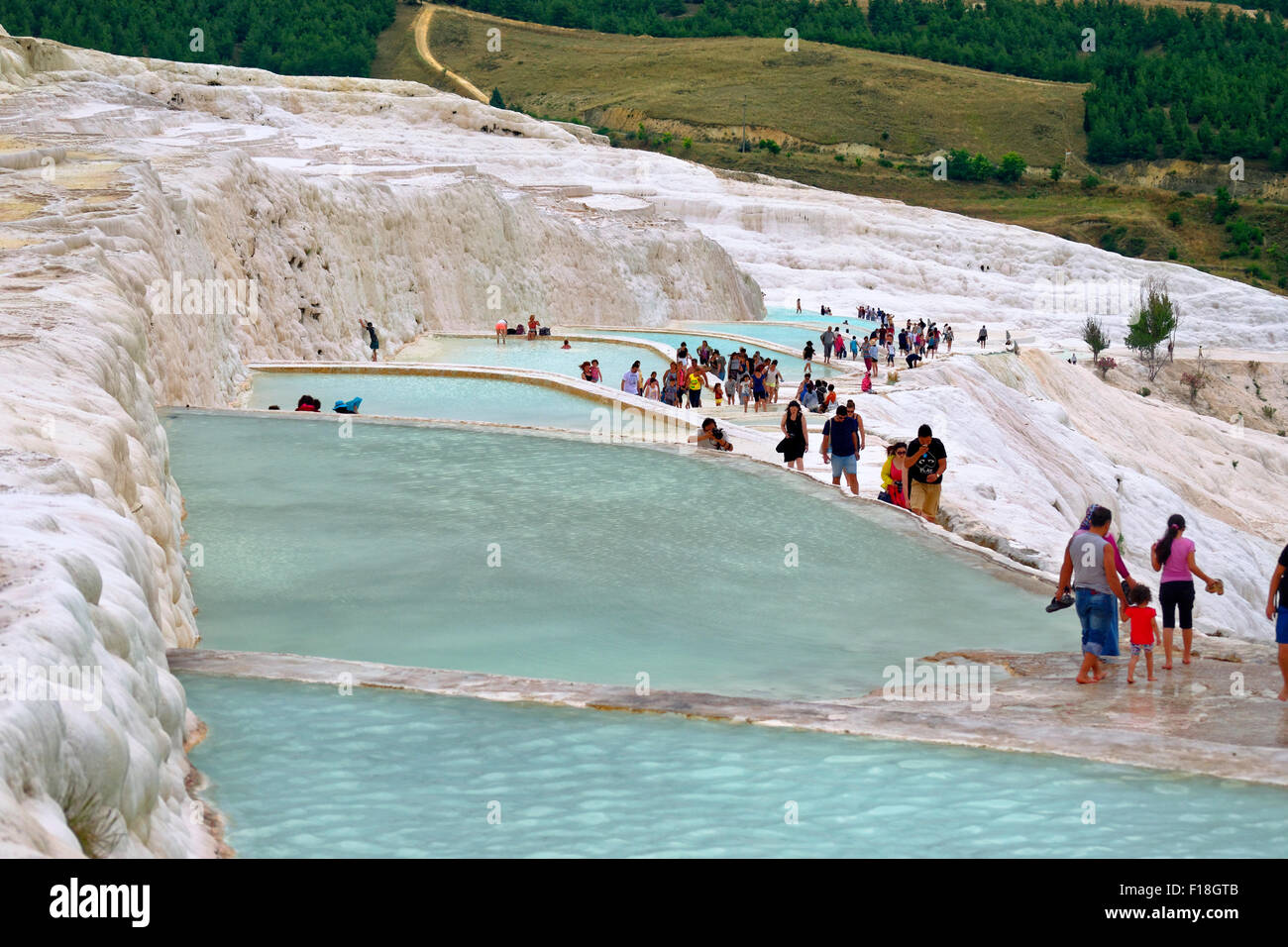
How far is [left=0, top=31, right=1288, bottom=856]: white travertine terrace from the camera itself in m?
4.55

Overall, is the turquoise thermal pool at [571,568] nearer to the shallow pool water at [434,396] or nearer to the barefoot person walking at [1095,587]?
the barefoot person walking at [1095,587]

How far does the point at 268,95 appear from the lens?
2132 inches

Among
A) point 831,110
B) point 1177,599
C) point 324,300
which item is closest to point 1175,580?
point 1177,599

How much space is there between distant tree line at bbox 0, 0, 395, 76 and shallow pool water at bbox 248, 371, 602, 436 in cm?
8159

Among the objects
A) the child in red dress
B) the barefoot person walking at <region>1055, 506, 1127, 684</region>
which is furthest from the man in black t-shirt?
the child in red dress

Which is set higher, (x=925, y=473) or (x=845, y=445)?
(x=845, y=445)

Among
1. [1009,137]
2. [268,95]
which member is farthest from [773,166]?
[268,95]

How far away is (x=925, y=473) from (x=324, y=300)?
15192 mm

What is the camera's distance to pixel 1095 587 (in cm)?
771

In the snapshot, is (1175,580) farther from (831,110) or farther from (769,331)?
(831,110)

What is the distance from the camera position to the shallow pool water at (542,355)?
78.7 ft

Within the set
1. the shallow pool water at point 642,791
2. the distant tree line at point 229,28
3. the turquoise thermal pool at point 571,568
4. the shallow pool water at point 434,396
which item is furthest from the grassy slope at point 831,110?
the shallow pool water at point 642,791
